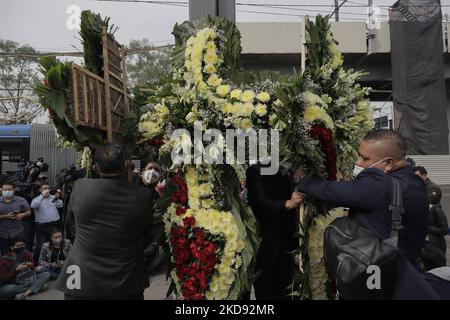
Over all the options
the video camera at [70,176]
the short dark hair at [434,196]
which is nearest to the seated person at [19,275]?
the video camera at [70,176]

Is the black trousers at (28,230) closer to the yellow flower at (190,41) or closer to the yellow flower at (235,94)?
the yellow flower at (190,41)

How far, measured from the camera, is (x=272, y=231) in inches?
136

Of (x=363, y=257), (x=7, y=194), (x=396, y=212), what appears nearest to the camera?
(x=363, y=257)

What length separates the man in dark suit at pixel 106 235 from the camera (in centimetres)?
267

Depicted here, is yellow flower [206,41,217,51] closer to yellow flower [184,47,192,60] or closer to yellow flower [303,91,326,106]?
yellow flower [184,47,192,60]

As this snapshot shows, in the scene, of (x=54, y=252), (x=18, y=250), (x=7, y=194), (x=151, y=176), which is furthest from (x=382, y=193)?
(x=7, y=194)

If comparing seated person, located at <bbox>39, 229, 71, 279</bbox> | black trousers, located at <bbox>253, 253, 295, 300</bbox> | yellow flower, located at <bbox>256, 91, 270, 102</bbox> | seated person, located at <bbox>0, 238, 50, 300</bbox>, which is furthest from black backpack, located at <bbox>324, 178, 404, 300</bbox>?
seated person, located at <bbox>39, 229, 71, 279</bbox>

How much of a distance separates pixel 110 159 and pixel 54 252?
4.42 meters

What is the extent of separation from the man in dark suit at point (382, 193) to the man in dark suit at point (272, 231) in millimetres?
952

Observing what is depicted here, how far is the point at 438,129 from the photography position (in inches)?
560

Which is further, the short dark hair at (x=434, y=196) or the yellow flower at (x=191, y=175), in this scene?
the short dark hair at (x=434, y=196)

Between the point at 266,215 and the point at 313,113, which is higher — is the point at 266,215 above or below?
below

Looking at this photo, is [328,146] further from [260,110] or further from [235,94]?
[235,94]

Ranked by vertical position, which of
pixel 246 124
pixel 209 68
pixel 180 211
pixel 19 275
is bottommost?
pixel 19 275
